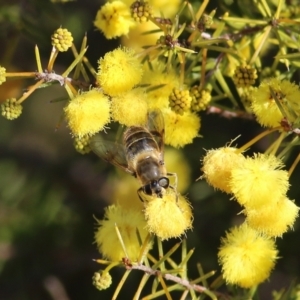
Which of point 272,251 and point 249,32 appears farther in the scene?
point 249,32

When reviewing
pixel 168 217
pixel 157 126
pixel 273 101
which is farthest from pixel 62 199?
pixel 273 101

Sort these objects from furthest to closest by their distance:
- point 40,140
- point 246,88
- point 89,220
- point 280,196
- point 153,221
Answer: point 40,140
point 89,220
point 246,88
point 153,221
point 280,196

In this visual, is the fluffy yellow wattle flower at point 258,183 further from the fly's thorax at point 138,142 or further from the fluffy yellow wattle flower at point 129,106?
the fly's thorax at point 138,142

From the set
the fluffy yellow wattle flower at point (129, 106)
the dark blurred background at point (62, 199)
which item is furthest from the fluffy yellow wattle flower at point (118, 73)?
the dark blurred background at point (62, 199)

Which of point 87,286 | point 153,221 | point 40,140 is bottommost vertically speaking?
point 87,286

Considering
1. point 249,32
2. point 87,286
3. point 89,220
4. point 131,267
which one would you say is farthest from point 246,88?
point 87,286

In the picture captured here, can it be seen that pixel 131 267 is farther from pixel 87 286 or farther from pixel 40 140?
pixel 40 140
